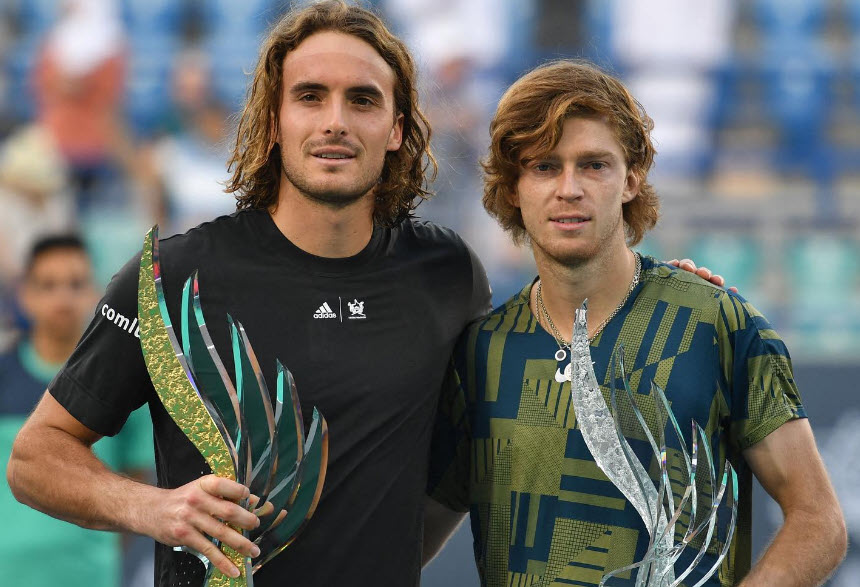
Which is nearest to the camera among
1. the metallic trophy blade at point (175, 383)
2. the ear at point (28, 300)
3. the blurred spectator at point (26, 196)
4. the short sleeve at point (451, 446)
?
the metallic trophy blade at point (175, 383)

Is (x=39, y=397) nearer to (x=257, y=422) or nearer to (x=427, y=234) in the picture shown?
(x=427, y=234)

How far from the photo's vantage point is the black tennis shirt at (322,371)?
2543 millimetres

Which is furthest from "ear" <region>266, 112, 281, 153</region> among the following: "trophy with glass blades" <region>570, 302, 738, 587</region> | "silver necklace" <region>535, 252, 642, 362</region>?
"trophy with glass blades" <region>570, 302, 738, 587</region>

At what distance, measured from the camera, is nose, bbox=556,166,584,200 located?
2541 mm

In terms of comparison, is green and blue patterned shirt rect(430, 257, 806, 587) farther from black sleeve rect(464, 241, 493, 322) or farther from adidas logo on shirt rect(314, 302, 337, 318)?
adidas logo on shirt rect(314, 302, 337, 318)

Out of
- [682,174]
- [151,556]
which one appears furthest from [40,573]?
[682,174]

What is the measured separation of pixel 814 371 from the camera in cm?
667

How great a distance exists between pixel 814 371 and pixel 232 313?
4.85 m

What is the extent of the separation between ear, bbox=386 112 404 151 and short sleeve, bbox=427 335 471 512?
56cm

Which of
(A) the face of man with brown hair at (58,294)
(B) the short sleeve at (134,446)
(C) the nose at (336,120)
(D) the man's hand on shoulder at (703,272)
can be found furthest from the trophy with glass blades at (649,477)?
(A) the face of man with brown hair at (58,294)

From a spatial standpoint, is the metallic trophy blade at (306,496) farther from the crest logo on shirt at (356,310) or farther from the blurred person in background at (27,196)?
the blurred person in background at (27,196)

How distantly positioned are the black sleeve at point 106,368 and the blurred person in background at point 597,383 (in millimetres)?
738

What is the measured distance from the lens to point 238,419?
7.42ft

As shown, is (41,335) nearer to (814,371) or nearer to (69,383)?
(69,383)
